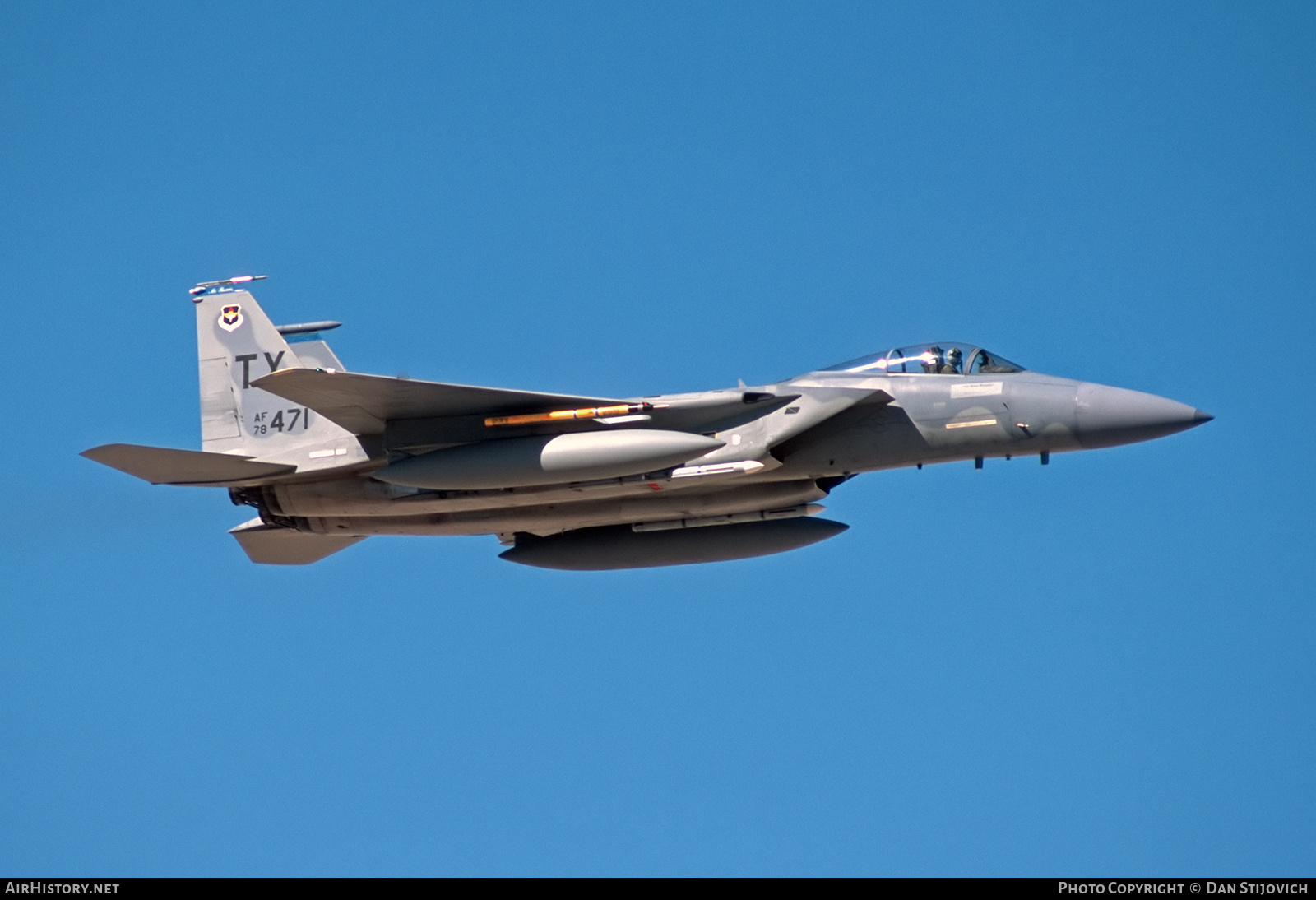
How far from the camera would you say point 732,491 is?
1803 centimetres

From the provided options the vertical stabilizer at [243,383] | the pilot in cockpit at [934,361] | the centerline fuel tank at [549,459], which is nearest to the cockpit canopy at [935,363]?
the pilot in cockpit at [934,361]

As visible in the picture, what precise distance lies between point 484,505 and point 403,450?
109cm

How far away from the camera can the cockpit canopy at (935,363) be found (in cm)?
1750

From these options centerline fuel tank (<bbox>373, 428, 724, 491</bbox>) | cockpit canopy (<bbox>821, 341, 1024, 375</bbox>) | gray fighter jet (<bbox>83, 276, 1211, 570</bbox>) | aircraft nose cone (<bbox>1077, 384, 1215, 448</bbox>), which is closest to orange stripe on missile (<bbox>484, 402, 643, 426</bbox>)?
gray fighter jet (<bbox>83, 276, 1211, 570</bbox>)

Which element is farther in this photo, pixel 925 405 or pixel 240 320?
pixel 240 320

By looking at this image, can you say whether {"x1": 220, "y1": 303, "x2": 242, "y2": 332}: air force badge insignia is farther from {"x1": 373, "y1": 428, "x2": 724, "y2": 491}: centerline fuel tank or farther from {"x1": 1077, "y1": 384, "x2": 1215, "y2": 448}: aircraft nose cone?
{"x1": 1077, "y1": 384, "x2": 1215, "y2": 448}: aircraft nose cone

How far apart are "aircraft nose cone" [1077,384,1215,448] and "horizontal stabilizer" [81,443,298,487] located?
8616 millimetres

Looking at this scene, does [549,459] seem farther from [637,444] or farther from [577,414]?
[637,444]

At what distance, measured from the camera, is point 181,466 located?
17.4 m

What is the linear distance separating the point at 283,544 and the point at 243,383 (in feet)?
6.69
